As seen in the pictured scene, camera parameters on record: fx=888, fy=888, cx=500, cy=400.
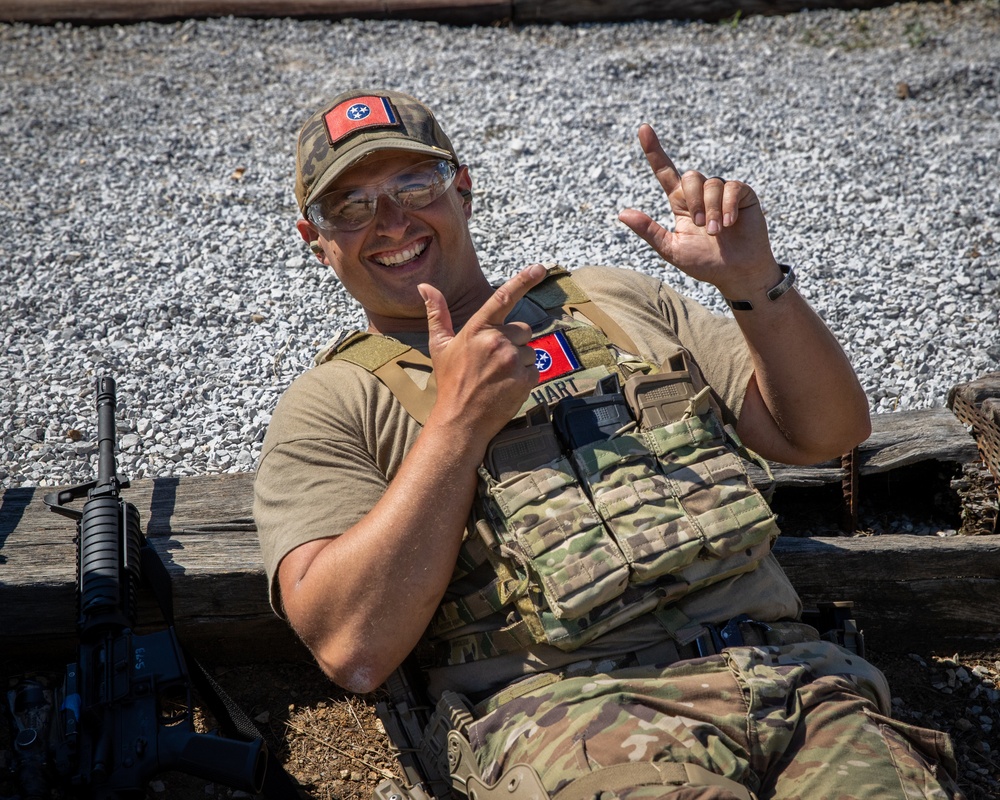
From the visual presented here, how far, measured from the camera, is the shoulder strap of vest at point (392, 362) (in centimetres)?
240

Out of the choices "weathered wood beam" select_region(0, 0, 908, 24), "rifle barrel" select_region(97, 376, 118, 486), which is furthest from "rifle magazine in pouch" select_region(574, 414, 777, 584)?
"weathered wood beam" select_region(0, 0, 908, 24)

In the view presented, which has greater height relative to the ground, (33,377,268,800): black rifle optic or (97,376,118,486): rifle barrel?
(97,376,118,486): rifle barrel

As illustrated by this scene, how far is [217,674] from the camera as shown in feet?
10.4

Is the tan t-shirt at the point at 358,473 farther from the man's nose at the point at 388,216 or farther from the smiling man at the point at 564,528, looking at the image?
the man's nose at the point at 388,216

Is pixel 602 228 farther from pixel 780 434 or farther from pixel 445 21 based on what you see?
pixel 445 21

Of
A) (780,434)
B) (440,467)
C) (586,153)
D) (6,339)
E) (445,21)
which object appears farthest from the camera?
(445,21)

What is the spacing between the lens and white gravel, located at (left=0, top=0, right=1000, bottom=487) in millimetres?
4355

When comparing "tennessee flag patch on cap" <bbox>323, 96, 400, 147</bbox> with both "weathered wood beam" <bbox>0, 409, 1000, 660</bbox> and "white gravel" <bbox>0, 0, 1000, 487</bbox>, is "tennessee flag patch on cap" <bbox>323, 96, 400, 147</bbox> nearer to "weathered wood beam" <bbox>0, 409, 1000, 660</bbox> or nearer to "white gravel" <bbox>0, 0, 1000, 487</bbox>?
"weathered wood beam" <bbox>0, 409, 1000, 660</bbox>

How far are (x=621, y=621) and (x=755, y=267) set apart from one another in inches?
40.0

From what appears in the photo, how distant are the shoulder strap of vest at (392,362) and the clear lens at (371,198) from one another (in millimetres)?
338

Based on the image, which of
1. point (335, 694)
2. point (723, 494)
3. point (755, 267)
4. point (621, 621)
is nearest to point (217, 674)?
point (335, 694)

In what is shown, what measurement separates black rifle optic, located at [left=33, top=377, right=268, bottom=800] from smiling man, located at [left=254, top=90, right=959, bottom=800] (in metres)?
0.45

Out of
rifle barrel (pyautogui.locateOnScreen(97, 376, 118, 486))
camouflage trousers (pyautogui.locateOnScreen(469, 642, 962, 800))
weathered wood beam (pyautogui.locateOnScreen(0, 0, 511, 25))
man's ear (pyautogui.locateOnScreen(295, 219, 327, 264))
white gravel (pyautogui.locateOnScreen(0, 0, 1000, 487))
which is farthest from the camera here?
weathered wood beam (pyautogui.locateOnScreen(0, 0, 511, 25))

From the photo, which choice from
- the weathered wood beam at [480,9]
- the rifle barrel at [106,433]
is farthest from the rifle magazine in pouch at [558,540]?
the weathered wood beam at [480,9]
